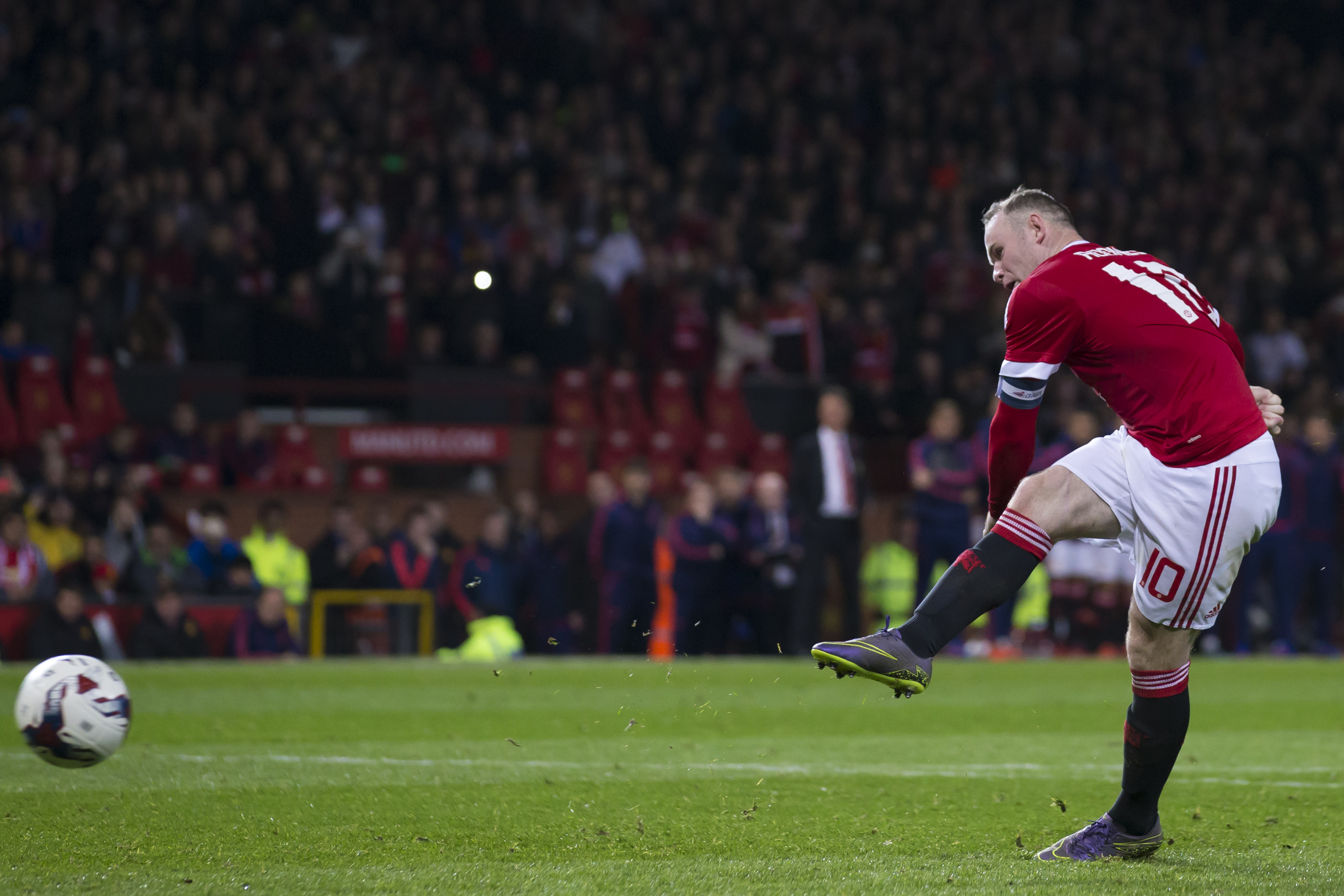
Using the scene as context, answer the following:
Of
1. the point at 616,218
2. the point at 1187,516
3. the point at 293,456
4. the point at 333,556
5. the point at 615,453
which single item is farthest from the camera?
the point at 616,218

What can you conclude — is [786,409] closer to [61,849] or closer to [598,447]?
[598,447]

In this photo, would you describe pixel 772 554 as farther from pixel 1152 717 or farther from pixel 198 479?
pixel 1152 717

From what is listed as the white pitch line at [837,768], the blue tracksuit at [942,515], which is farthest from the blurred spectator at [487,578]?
the white pitch line at [837,768]

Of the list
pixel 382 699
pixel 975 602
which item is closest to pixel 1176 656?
pixel 975 602

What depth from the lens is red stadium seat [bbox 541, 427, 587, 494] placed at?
1639cm

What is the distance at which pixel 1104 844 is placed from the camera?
4.80 metres

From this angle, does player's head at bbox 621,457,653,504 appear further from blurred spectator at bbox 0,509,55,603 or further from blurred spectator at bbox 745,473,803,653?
blurred spectator at bbox 0,509,55,603

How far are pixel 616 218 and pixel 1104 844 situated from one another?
46.7 ft

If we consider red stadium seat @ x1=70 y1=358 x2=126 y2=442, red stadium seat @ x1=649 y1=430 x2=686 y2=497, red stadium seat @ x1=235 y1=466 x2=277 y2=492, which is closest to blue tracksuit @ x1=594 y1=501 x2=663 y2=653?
red stadium seat @ x1=649 y1=430 x2=686 y2=497

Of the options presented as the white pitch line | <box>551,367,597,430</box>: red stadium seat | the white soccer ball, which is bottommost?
the white pitch line

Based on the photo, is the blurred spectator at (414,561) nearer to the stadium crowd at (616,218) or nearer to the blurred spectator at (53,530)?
the stadium crowd at (616,218)

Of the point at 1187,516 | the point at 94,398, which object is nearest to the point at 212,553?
the point at 94,398

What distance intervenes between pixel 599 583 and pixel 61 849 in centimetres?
996

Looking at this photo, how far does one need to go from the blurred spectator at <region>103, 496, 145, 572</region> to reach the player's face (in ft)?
33.7
